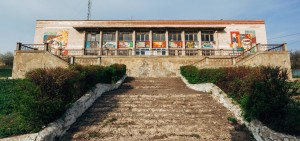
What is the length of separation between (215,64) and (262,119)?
13931 mm

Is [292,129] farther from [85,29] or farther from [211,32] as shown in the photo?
[85,29]

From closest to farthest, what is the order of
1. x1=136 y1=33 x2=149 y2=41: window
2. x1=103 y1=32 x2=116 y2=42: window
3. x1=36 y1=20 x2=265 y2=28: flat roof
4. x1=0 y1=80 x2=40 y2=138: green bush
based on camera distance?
x1=0 y1=80 x2=40 y2=138: green bush → x1=103 y1=32 x2=116 y2=42: window → x1=136 y1=33 x2=149 y2=41: window → x1=36 y1=20 x2=265 y2=28: flat roof

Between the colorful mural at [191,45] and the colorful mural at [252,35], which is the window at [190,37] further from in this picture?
A: the colorful mural at [252,35]

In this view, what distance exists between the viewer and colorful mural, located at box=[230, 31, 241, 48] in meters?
33.2

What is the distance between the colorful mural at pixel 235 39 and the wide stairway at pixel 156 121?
940 inches

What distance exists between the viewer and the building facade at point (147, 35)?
A: 3259 centimetres

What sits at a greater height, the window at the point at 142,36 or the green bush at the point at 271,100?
the window at the point at 142,36

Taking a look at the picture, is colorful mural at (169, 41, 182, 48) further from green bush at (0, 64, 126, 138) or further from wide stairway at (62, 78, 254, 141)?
green bush at (0, 64, 126, 138)

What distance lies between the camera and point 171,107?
10633 mm

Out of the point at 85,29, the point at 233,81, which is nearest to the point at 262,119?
the point at 233,81

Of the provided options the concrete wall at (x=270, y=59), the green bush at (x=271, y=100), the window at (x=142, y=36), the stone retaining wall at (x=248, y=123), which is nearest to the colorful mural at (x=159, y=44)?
the window at (x=142, y=36)

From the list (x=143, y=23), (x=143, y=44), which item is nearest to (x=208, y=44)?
(x=143, y=44)

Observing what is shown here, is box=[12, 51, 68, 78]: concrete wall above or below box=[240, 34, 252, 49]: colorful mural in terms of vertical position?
below

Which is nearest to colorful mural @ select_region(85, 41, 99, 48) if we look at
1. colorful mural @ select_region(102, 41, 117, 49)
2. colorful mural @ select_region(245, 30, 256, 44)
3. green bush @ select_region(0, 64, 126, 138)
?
colorful mural @ select_region(102, 41, 117, 49)
